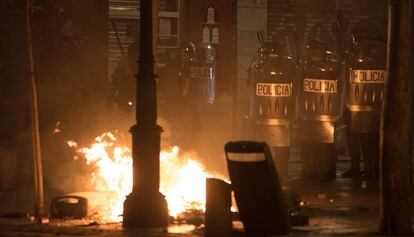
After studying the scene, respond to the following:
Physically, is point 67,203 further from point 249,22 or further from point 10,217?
point 249,22

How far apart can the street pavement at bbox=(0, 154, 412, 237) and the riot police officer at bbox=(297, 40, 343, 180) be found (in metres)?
0.73

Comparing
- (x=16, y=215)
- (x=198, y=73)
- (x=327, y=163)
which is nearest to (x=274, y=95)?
(x=327, y=163)

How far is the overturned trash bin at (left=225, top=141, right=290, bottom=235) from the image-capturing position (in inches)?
460

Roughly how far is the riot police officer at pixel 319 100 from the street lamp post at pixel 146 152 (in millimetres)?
5096

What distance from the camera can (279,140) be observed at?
60.6ft

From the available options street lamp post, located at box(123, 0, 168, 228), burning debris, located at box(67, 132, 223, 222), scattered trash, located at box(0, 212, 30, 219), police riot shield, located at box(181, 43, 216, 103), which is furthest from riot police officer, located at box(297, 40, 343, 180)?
scattered trash, located at box(0, 212, 30, 219)

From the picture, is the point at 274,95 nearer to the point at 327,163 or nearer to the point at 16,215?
the point at 327,163

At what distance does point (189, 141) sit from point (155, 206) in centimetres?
852

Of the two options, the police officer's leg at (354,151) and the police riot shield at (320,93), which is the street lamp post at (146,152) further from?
the police officer's leg at (354,151)

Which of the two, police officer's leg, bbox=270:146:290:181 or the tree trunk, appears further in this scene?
police officer's leg, bbox=270:146:290:181

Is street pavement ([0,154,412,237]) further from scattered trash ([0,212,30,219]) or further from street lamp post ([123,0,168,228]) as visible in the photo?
street lamp post ([123,0,168,228])

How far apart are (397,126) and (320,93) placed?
5628mm

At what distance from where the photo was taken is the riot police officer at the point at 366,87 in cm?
1825

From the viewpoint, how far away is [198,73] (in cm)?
2145
